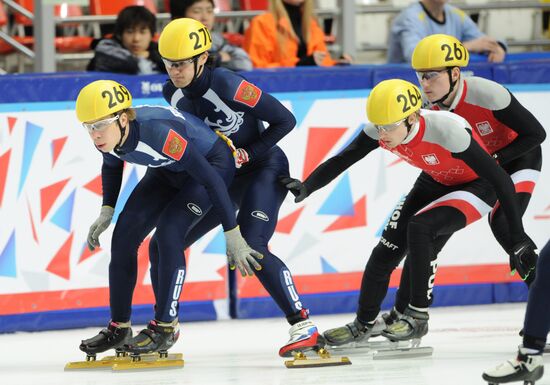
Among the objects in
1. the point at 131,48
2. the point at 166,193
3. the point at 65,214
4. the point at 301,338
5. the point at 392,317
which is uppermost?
the point at 131,48

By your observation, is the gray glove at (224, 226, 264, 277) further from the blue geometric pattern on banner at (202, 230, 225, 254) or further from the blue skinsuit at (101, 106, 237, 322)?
the blue geometric pattern on banner at (202, 230, 225, 254)

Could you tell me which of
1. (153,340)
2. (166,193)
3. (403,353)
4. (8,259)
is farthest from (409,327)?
(8,259)

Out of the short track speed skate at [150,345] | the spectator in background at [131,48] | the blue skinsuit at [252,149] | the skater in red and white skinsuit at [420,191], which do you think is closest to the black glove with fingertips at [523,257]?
the skater in red and white skinsuit at [420,191]

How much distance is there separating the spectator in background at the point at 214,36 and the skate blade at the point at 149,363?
2.53m

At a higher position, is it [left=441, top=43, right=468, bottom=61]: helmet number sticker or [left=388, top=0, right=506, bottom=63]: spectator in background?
[left=441, top=43, right=468, bottom=61]: helmet number sticker

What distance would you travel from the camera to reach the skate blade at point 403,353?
598 centimetres

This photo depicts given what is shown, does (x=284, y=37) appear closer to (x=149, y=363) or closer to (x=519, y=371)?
(x=149, y=363)

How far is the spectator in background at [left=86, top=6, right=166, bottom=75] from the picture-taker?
25.6 ft

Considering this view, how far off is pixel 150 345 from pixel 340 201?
250 centimetres

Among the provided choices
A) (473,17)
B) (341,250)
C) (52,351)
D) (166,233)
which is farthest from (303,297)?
(473,17)

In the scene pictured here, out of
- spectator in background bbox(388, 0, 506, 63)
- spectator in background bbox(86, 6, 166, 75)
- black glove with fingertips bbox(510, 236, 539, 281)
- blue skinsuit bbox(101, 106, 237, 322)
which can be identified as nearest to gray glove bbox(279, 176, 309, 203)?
blue skinsuit bbox(101, 106, 237, 322)

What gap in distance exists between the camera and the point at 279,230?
7.82 m

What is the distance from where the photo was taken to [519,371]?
4.46 meters

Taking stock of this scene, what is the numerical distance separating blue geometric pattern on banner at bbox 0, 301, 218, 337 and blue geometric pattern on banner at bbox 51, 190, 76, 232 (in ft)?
1.82
